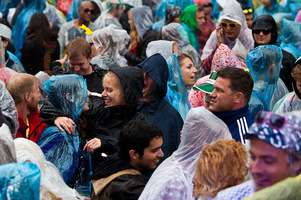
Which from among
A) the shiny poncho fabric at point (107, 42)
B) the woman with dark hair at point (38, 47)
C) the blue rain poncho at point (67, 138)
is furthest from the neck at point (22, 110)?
the woman with dark hair at point (38, 47)

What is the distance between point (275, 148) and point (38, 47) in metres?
5.81

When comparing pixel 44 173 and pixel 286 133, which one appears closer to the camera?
pixel 286 133

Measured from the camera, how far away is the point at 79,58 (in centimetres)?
602

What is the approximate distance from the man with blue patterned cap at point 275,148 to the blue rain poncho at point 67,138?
2509mm

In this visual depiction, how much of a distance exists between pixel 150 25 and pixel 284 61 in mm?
3367

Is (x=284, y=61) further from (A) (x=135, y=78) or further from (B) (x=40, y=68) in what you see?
(B) (x=40, y=68)

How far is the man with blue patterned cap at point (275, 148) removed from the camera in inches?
93.4

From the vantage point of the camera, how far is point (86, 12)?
908cm

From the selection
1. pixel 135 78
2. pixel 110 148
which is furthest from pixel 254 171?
pixel 135 78

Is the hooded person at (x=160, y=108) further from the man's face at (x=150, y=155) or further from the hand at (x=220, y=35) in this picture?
the hand at (x=220, y=35)

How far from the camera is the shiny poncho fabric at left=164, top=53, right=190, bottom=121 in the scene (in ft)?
18.5

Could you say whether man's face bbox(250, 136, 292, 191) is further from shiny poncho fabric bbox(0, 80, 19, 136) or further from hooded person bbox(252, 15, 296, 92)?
hooded person bbox(252, 15, 296, 92)

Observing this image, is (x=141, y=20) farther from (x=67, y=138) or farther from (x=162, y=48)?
(x=67, y=138)

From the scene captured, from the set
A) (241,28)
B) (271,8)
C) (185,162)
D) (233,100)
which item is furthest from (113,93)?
(271,8)
